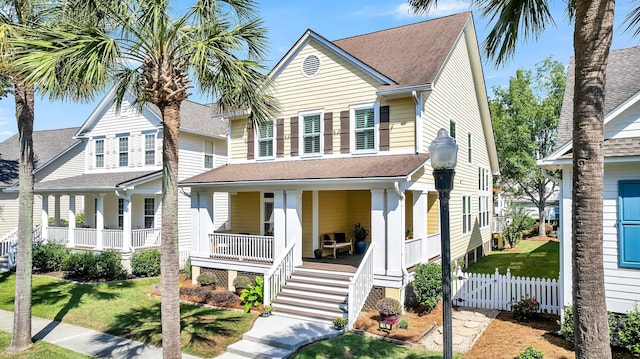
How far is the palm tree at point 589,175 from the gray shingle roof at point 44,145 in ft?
97.4

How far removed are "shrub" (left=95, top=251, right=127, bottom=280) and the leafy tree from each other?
28.3 meters

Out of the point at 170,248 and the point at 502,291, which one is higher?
the point at 170,248

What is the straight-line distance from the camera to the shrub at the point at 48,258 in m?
18.0

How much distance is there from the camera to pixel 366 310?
11453mm

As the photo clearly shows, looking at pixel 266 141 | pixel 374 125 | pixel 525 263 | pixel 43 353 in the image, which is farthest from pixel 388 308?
pixel 525 263

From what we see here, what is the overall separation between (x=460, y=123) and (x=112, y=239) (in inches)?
660

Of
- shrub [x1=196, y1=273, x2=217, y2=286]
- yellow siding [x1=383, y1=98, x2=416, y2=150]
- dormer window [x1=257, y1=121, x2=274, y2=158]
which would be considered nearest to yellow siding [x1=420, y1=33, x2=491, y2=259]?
yellow siding [x1=383, y1=98, x2=416, y2=150]

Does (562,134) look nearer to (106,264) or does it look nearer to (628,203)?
(628,203)

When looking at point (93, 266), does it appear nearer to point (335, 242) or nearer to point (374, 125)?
point (335, 242)

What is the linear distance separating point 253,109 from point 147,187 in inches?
495

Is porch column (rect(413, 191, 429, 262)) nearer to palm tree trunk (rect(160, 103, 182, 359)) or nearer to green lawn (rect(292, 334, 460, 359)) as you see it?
green lawn (rect(292, 334, 460, 359))

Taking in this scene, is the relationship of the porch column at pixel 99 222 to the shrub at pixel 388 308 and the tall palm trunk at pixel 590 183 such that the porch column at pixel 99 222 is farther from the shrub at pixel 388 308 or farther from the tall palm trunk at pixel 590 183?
the tall palm trunk at pixel 590 183

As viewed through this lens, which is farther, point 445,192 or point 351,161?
point 351,161

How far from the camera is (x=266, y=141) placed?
16125 mm
